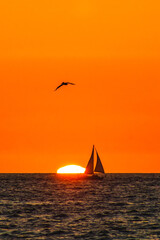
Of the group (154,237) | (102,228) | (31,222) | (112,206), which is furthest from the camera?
(112,206)

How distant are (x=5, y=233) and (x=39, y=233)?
10.2 feet

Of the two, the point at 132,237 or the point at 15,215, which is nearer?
the point at 132,237

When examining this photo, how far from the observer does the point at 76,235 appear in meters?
60.7

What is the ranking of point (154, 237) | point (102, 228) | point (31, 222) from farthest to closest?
point (31, 222) → point (102, 228) → point (154, 237)

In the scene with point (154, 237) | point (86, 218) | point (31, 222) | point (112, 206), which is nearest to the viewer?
point (154, 237)

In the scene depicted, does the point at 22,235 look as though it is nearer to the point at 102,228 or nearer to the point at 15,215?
the point at 102,228

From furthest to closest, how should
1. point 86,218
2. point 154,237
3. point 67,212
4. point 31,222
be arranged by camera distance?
point 67,212
point 86,218
point 31,222
point 154,237

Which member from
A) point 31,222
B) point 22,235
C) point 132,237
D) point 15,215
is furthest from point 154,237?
point 15,215

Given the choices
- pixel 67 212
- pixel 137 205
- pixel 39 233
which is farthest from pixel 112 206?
pixel 39 233

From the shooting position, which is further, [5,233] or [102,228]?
[102,228]

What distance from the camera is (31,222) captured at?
7050 centimetres

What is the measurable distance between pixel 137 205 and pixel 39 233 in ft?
117

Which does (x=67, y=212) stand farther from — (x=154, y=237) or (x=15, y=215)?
(x=154, y=237)

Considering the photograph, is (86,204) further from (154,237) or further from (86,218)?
(154,237)
